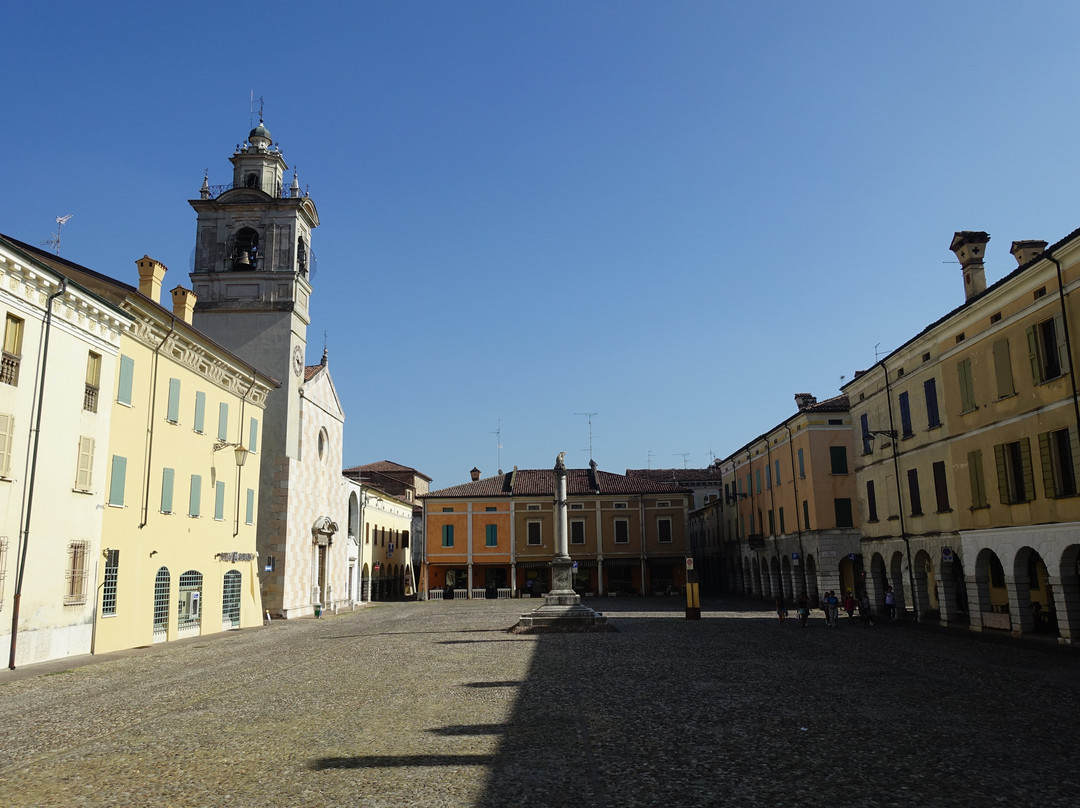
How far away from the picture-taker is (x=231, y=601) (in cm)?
3250

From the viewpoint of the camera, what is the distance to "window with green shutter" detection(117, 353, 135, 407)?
23.9 m

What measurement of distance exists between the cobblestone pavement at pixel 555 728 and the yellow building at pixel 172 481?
3888 millimetres

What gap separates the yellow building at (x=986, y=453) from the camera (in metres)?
21.0

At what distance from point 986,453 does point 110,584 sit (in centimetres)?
2628

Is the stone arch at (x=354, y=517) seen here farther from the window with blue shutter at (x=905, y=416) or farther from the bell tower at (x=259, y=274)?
the window with blue shutter at (x=905, y=416)

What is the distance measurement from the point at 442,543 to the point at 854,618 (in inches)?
1479

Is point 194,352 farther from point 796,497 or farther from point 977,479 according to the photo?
point 796,497

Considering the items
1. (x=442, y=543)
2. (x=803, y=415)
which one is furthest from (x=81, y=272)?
(x=442, y=543)

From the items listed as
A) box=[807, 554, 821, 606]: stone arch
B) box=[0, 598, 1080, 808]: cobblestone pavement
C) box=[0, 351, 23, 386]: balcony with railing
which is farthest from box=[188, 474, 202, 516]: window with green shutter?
box=[807, 554, 821, 606]: stone arch

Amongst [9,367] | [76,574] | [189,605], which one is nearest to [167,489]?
[189,605]

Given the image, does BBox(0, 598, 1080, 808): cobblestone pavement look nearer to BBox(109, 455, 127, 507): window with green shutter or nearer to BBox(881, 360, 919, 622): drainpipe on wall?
BBox(109, 455, 127, 507): window with green shutter

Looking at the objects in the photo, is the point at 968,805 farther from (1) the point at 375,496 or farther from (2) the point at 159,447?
(1) the point at 375,496

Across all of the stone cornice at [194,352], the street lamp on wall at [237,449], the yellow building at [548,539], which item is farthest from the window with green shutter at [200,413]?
the yellow building at [548,539]

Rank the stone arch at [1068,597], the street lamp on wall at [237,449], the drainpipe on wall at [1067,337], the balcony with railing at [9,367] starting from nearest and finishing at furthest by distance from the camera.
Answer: the balcony with railing at [9,367]
the drainpipe on wall at [1067,337]
the stone arch at [1068,597]
the street lamp on wall at [237,449]
